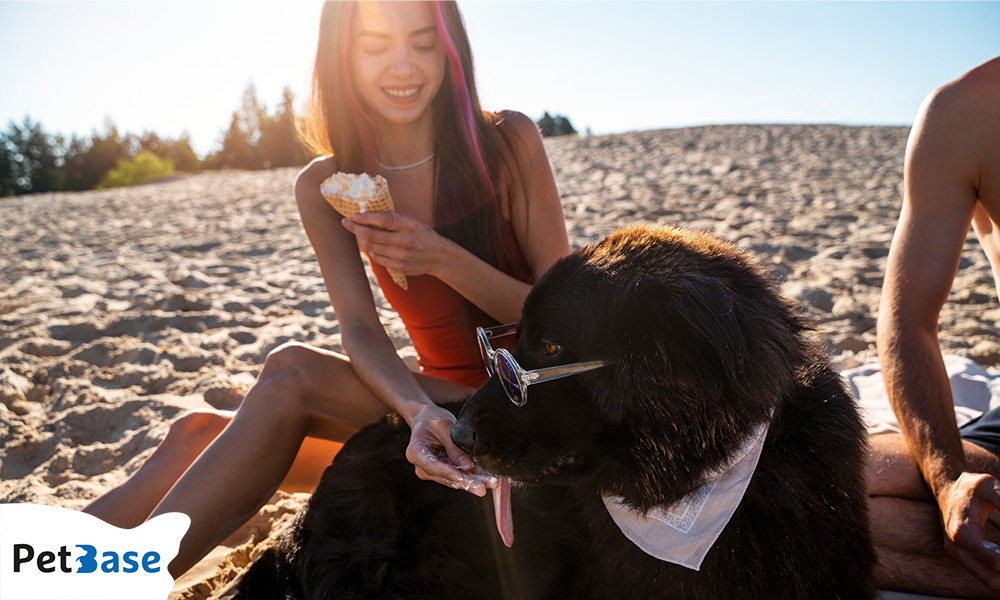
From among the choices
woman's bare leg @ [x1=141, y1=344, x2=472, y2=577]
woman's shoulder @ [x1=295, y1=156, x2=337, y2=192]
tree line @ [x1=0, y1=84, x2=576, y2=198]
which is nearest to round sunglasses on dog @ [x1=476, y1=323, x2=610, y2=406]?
woman's bare leg @ [x1=141, y1=344, x2=472, y2=577]

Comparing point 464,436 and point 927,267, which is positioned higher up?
point 927,267

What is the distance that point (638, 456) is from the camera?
5.39 ft

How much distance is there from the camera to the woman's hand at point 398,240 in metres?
2.29

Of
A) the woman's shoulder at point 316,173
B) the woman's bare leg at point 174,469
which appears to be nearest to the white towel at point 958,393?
the woman's bare leg at point 174,469

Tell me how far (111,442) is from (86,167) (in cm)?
3899

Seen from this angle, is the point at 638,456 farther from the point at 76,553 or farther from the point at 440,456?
the point at 76,553

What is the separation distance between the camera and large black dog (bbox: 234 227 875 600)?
4.99ft

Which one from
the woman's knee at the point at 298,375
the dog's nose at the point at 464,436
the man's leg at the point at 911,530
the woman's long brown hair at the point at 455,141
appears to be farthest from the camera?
the woman's long brown hair at the point at 455,141

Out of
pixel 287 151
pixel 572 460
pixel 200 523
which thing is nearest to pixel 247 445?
pixel 200 523

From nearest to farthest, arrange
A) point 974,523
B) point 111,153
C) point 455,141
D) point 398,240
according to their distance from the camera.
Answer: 1. point 974,523
2. point 398,240
3. point 455,141
4. point 111,153

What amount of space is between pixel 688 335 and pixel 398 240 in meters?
1.21

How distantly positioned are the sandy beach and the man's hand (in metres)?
0.64

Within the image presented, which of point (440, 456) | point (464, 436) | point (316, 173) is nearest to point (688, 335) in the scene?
point (464, 436)

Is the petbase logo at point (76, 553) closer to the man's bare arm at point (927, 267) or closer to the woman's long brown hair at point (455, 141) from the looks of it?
the woman's long brown hair at point (455, 141)
